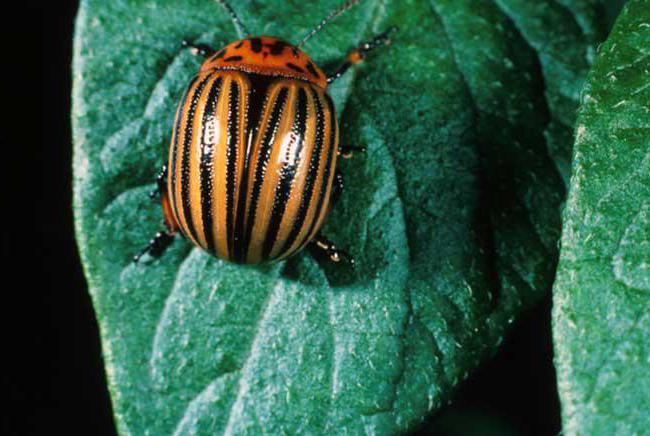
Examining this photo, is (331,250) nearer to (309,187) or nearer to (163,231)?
(309,187)

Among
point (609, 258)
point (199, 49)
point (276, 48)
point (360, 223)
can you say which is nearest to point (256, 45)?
point (276, 48)

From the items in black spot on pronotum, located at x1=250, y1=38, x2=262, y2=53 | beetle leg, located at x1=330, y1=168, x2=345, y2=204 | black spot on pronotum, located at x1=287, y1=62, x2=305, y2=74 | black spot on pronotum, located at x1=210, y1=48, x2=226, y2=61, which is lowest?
beetle leg, located at x1=330, y1=168, x2=345, y2=204

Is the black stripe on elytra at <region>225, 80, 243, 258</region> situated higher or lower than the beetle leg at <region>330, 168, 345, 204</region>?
higher

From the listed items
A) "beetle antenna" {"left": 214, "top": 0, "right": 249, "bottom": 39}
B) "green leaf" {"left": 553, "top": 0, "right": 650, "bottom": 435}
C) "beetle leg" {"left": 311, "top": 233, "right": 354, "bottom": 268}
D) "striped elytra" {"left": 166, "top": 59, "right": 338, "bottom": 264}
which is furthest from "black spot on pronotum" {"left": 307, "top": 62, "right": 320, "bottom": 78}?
"green leaf" {"left": 553, "top": 0, "right": 650, "bottom": 435}

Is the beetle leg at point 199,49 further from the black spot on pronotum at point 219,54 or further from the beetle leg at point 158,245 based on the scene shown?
the beetle leg at point 158,245

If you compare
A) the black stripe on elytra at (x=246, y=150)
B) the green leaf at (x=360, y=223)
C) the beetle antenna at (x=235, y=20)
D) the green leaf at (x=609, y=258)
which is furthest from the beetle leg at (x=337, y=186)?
the green leaf at (x=609, y=258)

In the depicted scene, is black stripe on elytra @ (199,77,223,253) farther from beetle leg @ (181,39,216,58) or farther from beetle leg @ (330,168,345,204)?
beetle leg @ (330,168,345,204)

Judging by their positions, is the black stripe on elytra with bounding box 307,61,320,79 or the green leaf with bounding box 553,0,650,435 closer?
the green leaf with bounding box 553,0,650,435

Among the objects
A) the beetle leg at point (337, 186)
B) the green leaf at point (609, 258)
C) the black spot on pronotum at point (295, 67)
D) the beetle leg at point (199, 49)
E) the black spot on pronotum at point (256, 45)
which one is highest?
the beetle leg at point (199, 49)
